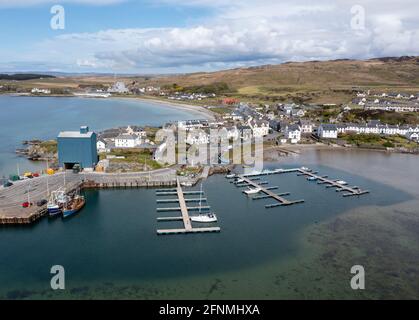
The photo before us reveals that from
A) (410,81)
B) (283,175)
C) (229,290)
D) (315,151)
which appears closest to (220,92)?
(410,81)

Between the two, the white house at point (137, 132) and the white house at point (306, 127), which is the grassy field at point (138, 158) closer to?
the white house at point (137, 132)

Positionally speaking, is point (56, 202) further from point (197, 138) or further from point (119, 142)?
point (197, 138)

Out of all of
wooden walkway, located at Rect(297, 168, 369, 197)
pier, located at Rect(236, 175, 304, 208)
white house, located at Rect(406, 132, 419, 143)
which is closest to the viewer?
pier, located at Rect(236, 175, 304, 208)

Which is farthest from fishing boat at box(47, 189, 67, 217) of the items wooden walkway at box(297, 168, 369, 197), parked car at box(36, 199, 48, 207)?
wooden walkway at box(297, 168, 369, 197)

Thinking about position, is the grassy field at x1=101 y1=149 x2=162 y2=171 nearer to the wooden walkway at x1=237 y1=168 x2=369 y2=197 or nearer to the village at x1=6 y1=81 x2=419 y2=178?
the village at x1=6 y1=81 x2=419 y2=178

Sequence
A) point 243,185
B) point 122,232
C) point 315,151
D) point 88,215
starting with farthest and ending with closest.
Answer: point 315,151 < point 243,185 < point 88,215 < point 122,232

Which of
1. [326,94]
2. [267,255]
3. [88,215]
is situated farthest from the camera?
[326,94]

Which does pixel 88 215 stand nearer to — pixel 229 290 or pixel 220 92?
pixel 229 290
